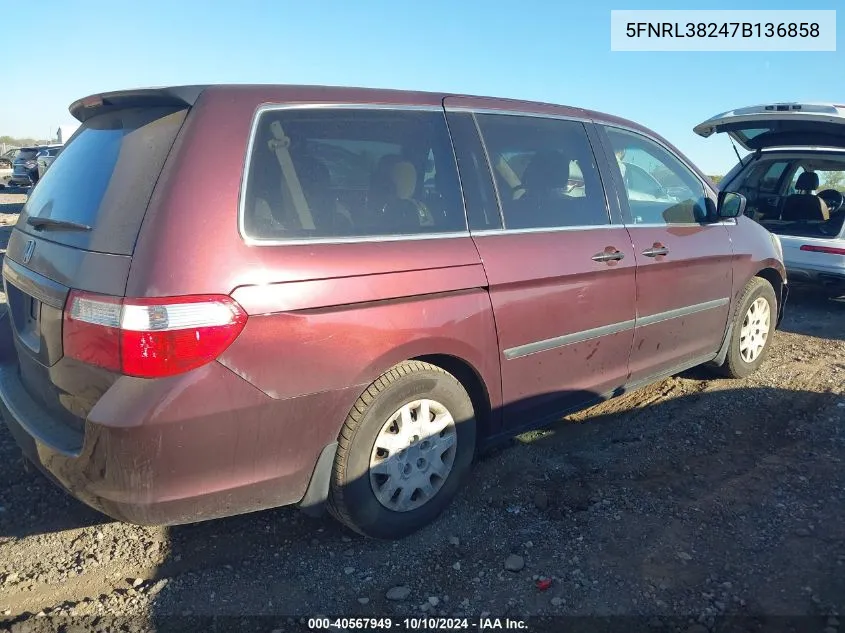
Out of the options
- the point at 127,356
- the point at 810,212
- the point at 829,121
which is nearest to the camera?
the point at 127,356

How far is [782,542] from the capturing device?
2787 millimetres

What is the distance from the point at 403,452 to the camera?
2.75 m

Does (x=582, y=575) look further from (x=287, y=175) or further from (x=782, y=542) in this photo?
(x=287, y=175)

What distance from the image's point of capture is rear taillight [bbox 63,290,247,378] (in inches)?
81.0

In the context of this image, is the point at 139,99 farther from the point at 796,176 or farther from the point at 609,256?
the point at 796,176

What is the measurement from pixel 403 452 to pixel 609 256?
1.55 meters

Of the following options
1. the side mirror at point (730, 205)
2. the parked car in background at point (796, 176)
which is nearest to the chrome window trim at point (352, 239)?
the side mirror at point (730, 205)

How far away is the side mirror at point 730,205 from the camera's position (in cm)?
418

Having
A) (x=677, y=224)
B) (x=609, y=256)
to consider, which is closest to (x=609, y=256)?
(x=609, y=256)

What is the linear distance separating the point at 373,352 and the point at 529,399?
1.05 meters

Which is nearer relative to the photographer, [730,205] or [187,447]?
[187,447]

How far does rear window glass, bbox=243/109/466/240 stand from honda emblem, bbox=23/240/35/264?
102 cm

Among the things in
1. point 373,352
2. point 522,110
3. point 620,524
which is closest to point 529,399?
point 620,524

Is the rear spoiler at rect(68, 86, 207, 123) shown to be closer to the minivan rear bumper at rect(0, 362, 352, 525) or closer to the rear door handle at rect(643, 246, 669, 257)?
the minivan rear bumper at rect(0, 362, 352, 525)
